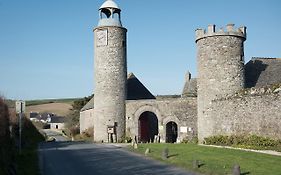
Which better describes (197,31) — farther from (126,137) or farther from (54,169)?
(54,169)

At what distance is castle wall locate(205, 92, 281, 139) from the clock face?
10.8 m

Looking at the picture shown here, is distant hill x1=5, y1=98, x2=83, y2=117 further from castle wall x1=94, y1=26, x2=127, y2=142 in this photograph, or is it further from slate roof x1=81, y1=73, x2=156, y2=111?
castle wall x1=94, y1=26, x2=127, y2=142

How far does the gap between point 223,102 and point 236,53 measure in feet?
12.3

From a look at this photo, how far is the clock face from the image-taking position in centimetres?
3136

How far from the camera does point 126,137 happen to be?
31.2 meters

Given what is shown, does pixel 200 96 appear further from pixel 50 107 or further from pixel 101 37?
pixel 50 107

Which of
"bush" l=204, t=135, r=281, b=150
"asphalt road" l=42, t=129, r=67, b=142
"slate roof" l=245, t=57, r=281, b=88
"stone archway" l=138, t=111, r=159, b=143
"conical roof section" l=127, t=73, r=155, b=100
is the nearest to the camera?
"bush" l=204, t=135, r=281, b=150

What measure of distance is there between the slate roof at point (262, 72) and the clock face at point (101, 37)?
11.6 meters

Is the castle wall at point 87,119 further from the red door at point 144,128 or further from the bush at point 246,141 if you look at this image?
the bush at point 246,141

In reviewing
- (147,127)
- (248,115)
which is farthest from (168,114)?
(248,115)

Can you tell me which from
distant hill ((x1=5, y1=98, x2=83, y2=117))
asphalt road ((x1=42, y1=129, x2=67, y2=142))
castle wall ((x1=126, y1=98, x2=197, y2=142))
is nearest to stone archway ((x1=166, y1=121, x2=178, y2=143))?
castle wall ((x1=126, y1=98, x2=197, y2=142))

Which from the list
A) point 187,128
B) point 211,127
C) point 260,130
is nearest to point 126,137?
point 187,128

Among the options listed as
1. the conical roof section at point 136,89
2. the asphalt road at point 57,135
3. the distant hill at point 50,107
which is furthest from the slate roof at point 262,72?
the distant hill at point 50,107

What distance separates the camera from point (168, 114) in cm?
3031
